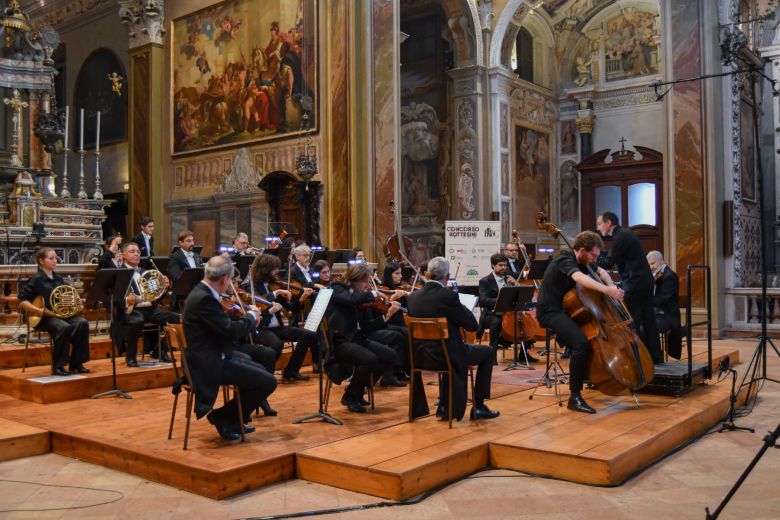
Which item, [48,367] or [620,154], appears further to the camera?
[620,154]

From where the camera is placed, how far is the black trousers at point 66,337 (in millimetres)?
7527

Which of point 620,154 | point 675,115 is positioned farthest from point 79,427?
point 620,154

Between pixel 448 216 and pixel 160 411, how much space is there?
40.3 ft

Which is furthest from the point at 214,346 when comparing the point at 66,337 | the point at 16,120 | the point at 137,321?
the point at 16,120

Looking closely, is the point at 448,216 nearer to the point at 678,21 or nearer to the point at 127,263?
the point at 678,21

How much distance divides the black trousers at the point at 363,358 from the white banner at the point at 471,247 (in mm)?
4738

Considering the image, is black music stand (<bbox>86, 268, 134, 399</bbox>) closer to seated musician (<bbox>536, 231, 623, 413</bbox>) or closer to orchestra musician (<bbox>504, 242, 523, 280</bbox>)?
seated musician (<bbox>536, 231, 623, 413</bbox>)

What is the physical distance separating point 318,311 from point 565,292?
2012 millimetres

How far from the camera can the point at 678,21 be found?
12.5 meters

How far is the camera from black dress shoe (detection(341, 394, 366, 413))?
648 cm

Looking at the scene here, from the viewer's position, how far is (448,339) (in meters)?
5.88

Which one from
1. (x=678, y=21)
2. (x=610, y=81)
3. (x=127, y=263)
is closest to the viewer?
(x=127, y=263)

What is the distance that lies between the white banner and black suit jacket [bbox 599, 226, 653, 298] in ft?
13.5

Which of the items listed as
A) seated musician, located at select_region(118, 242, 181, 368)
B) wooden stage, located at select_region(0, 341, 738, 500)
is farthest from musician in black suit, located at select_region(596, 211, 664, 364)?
seated musician, located at select_region(118, 242, 181, 368)
